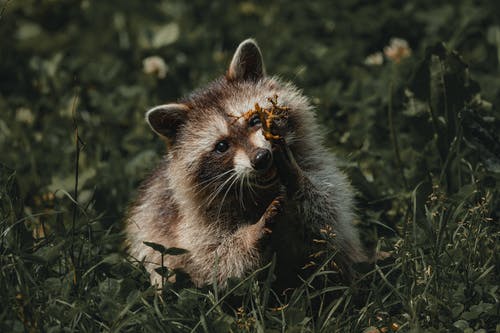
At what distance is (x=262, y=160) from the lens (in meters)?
4.20

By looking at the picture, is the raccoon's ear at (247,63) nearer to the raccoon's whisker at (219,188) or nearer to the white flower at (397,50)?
the raccoon's whisker at (219,188)

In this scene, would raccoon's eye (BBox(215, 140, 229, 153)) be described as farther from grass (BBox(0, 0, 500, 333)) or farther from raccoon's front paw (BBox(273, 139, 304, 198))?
grass (BBox(0, 0, 500, 333))

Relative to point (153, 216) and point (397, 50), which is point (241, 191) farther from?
point (397, 50)

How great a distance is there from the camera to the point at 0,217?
4375 mm

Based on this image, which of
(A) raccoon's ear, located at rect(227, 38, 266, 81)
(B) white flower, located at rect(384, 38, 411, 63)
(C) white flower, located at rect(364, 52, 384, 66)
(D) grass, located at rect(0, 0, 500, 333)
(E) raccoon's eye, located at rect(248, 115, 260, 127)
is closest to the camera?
(D) grass, located at rect(0, 0, 500, 333)

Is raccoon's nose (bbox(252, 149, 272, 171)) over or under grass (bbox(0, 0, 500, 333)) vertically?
over

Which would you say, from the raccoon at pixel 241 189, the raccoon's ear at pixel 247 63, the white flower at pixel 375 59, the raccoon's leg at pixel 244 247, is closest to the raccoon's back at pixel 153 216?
the raccoon at pixel 241 189

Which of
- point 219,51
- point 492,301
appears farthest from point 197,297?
point 219,51

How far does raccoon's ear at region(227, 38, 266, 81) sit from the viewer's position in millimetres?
5102

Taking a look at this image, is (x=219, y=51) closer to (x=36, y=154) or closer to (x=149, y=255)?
(x=36, y=154)

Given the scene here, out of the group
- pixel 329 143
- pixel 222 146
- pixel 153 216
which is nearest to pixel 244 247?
pixel 222 146

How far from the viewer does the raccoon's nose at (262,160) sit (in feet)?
13.8

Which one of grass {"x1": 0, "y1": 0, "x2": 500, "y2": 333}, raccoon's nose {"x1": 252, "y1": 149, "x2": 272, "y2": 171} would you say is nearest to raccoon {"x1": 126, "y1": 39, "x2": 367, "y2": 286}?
raccoon's nose {"x1": 252, "y1": 149, "x2": 272, "y2": 171}

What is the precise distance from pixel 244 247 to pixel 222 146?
0.67 metres
